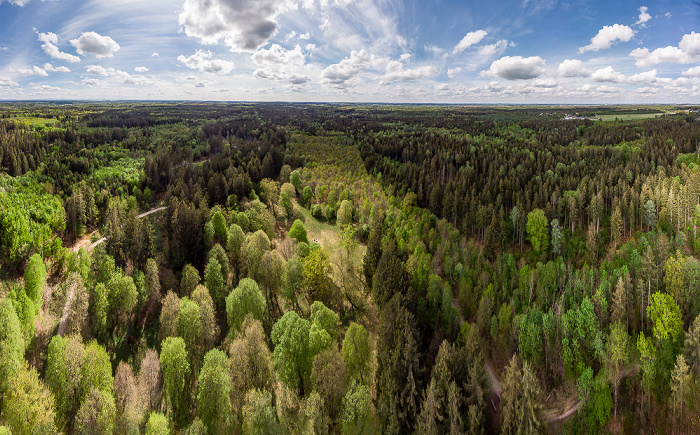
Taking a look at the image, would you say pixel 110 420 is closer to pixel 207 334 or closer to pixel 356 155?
pixel 207 334

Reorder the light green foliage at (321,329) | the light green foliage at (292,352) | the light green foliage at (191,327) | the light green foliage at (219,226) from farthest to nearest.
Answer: the light green foliage at (219,226)
the light green foliage at (191,327)
the light green foliage at (321,329)
the light green foliage at (292,352)

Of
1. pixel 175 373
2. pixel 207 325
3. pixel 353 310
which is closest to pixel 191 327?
pixel 207 325

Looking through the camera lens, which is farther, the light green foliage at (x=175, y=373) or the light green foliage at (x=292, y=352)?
the light green foliage at (x=292, y=352)

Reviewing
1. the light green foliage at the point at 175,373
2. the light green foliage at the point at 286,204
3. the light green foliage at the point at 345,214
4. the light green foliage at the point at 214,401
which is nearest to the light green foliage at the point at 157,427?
the light green foliage at the point at 214,401

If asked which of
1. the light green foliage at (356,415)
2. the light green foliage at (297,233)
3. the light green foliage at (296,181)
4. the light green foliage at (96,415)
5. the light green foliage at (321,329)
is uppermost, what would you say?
the light green foliage at (296,181)

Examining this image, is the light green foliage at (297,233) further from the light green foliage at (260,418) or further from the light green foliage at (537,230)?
the light green foliage at (537,230)

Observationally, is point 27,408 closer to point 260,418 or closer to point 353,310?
point 260,418
